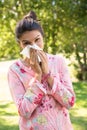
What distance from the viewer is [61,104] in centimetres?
166

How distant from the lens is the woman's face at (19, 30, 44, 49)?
5.47ft

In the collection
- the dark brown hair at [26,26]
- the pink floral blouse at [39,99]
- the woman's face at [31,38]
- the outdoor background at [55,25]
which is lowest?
the pink floral blouse at [39,99]

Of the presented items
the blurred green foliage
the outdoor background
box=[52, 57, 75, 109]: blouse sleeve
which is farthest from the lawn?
the blurred green foliage

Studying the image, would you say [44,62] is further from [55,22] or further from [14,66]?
[55,22]

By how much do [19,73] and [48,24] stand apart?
7382 millimetres

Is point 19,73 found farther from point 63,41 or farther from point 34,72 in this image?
point 63,41

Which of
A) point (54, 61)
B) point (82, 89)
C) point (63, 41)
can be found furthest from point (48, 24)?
point (54, 61)

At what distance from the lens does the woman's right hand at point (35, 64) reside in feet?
5.20

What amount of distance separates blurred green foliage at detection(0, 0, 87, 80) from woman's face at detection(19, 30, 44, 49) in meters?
6.21

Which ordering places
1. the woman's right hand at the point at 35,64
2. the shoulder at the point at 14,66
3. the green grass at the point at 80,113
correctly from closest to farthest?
the woman's right hand at the point at 35,64 < the shoulder at the point at 14,66 < the green grass at the point at 80,113

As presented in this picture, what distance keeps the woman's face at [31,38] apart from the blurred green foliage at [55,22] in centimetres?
621

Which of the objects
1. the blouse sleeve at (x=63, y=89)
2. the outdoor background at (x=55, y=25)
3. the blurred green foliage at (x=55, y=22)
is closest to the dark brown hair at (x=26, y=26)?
the blouse sleeve at (x=63, y=89)

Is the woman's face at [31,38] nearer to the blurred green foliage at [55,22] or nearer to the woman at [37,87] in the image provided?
the woman at [37,87]

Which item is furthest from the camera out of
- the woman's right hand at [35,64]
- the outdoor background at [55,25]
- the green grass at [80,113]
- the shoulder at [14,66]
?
the outdoor background at [55,25]
